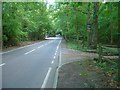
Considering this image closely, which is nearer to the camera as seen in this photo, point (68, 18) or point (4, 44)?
point (4, 44)

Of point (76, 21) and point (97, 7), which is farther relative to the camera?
point (76, 21)

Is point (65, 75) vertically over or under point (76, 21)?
under

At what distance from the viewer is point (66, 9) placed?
43.4m

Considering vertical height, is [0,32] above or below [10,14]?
below

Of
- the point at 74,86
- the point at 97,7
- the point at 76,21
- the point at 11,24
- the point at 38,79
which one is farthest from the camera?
the point at 76,21

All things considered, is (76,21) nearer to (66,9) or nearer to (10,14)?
(66,9)

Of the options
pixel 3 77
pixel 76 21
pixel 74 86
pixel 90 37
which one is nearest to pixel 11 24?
pixel 90 37

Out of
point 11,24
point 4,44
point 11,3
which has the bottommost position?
point 4,44

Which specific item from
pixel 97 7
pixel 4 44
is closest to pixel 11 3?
pixel 4 44

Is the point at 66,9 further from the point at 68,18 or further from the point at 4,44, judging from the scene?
the point at 4,44

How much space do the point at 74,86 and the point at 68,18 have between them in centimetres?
3652

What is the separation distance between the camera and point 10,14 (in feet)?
110

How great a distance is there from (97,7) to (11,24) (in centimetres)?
1104

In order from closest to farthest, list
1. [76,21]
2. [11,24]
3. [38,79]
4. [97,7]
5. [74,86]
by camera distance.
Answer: [74,86] < [38,79] < [97,7] < [11,24] < [76,21]
